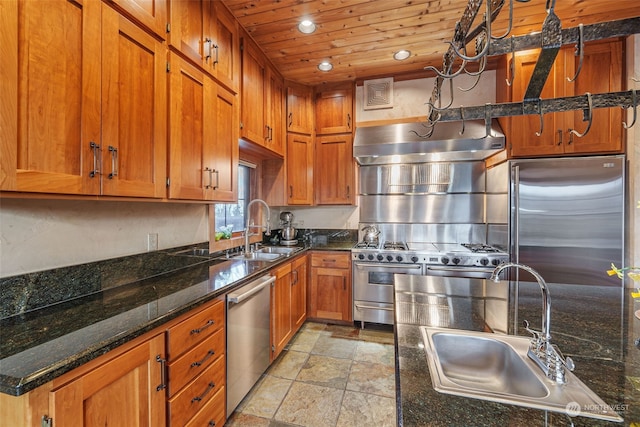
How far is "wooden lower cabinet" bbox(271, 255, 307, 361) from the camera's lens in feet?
7.34

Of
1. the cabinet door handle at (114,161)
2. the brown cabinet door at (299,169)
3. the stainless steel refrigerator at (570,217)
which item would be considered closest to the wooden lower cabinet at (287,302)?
the brown cabinet door at (299,169)

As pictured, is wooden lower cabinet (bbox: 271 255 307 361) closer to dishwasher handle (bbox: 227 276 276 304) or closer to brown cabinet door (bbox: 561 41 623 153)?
dishwasher handle (bbox: 227 276 276 304)

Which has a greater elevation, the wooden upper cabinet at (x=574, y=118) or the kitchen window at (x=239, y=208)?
the wooden upper cabinet at (x=574, y=118)

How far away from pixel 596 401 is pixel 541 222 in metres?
2.09

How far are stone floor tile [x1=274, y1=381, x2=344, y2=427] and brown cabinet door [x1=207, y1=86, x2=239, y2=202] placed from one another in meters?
1.51

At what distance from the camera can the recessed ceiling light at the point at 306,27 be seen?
87.1 inches

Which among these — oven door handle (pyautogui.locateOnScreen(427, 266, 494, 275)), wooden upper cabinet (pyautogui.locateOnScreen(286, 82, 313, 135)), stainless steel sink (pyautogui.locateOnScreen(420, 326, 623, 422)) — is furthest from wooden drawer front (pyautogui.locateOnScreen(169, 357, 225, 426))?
wooden upper cabinet (pyautogui.locateOnScreen(286, 82, 313, 135))

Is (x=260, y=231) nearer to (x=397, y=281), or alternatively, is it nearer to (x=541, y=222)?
(x=397, y=281)

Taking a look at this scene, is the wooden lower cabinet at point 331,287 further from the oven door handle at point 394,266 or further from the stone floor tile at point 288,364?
the stone floor tile at point 288,364

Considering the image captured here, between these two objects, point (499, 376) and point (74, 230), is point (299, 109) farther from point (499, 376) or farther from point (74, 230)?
point (499, 376)

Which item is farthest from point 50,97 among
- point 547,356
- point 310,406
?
point 310,406

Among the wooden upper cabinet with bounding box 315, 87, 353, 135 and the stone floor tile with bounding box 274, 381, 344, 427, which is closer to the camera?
the stone floor tile with bounding box 274, 381, 344, 427

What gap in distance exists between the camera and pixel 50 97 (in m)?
0.96

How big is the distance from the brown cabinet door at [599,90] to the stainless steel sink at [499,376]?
7.62 feet
